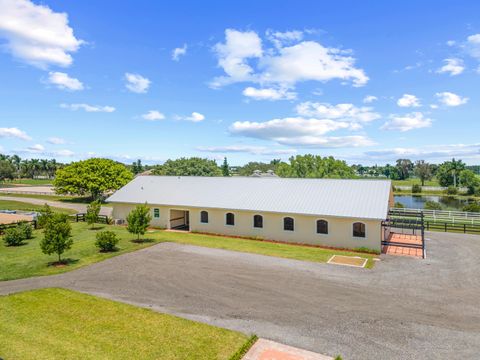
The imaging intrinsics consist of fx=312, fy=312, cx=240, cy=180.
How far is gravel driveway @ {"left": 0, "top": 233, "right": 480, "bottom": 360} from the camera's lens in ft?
33.5

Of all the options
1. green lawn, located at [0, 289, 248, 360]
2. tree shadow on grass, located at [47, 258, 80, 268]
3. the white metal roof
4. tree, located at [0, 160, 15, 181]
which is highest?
tree, located at [0, 160, 15, 181]

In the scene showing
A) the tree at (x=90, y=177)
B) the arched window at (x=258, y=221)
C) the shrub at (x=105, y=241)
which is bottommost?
the shrub at (x=105, y=241)

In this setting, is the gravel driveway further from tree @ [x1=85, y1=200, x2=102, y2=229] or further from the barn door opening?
tree @ [x1=85, y1=200, x2=102, y2=229]

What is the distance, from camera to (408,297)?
545 inches

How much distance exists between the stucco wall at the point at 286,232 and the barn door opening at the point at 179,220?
88 cm

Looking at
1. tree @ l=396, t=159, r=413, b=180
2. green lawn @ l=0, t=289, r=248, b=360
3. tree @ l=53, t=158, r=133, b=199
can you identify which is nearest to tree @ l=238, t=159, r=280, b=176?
tree @ l=396, t=159, r=413, b=180

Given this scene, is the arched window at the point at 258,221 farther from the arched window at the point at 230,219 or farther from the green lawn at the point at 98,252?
the arched window at the point at 230,219

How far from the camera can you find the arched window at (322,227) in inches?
947

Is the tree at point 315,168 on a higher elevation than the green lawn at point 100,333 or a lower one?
higher

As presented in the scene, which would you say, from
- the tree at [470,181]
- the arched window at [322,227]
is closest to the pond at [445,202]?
the tree at [470,181]

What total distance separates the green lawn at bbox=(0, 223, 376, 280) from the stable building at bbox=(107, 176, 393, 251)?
124 centimetres

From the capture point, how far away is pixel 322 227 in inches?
952

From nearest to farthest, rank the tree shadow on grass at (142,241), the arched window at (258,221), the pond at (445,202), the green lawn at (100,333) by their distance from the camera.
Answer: the green lawn at (100,333) < the tree shadow on grass at (142,241) < the arched window at (258,221) < the pond at (445,202)

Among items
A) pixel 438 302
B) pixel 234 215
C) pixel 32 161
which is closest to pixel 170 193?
pixel 234 215
